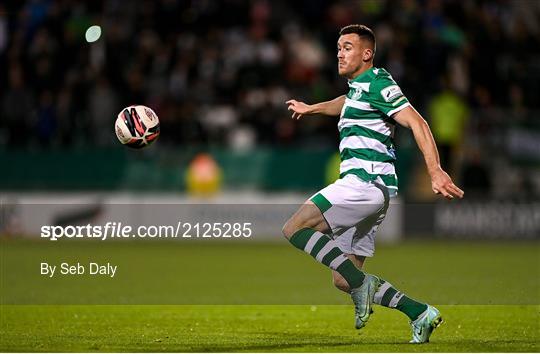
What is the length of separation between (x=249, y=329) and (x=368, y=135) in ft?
7.13

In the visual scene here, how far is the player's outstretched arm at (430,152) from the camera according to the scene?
740cm

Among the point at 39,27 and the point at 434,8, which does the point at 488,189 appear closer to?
the point at 434,8

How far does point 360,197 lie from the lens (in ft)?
26.7

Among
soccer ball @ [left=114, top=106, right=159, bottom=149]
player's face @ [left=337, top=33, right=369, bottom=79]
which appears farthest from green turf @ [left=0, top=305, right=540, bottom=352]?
player's face @ [left=337, top=33, right=369, bottom=79]

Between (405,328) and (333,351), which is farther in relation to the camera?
(405,328)

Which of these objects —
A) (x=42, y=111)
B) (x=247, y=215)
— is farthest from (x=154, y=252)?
(x=42, y=111)

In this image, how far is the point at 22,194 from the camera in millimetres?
20453

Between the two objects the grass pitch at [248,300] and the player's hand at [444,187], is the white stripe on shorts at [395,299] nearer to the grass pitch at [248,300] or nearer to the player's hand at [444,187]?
the grass pitch at [248,300]

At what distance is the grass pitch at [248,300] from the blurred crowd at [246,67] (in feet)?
7.07

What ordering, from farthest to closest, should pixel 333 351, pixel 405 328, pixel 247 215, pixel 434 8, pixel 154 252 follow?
pixel 434 8 < pixel 247 215 < pixel 154 252 < pixel 405 328 < pixel 333 351

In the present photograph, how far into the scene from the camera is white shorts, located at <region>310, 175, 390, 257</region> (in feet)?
26.7

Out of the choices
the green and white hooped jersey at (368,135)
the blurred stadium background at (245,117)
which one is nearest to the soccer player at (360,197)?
the green and white hooped jersey at (368,135)

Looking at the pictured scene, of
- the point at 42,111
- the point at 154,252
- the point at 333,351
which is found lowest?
the point at 154,252

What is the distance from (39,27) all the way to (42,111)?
222cm
